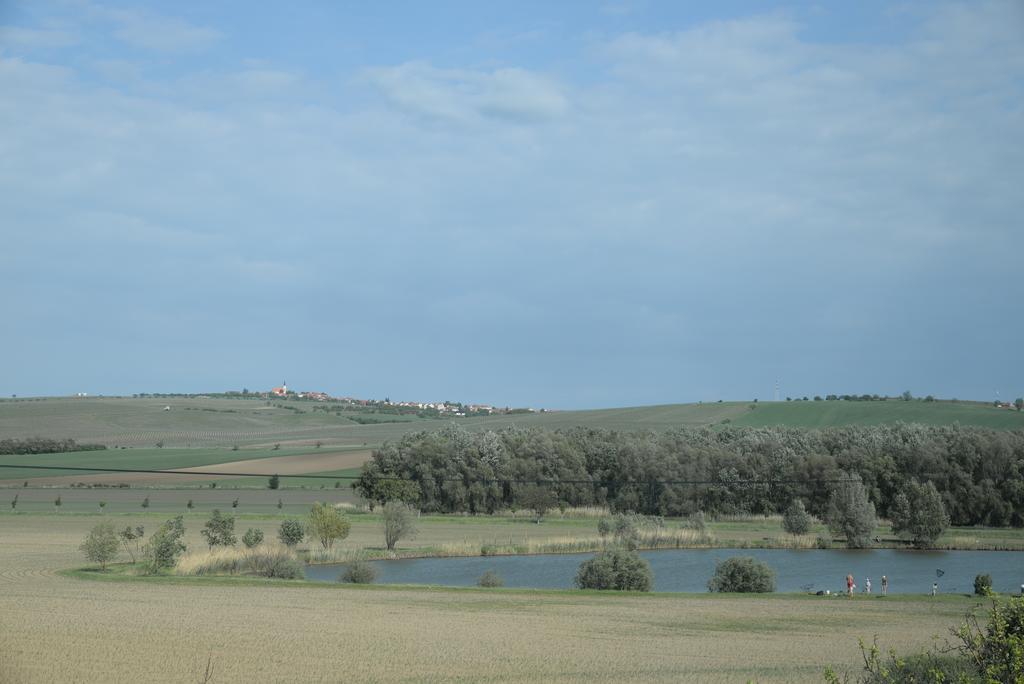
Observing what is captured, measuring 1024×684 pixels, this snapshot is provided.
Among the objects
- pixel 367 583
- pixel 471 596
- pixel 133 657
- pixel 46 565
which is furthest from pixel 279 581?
pixel 133 657

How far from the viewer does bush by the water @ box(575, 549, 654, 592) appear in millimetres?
32344

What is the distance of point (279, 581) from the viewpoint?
31.5 metres

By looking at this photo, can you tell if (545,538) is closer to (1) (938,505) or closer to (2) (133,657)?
(1) (938,505)

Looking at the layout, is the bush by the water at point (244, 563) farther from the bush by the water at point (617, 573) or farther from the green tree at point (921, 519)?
the green tree at point (921, 519)

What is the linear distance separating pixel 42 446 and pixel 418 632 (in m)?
79.0

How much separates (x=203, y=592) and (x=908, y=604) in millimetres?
18400

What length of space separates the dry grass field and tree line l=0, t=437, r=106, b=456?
2469 inches

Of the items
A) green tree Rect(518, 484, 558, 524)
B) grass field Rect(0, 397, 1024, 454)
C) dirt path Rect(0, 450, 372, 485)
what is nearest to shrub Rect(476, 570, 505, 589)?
green tree Rect(518, 484, 558, 524)

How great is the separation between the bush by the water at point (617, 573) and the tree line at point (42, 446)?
68375 millimetres

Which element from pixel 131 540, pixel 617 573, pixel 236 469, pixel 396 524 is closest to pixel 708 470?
pixel 396 524

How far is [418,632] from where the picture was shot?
2241 centimetres

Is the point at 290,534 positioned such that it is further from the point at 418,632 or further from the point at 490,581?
the point at 418,632

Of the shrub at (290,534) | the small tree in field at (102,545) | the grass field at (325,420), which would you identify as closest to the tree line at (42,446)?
the grass field at (325,420)

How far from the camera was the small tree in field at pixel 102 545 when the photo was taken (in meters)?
33.6
